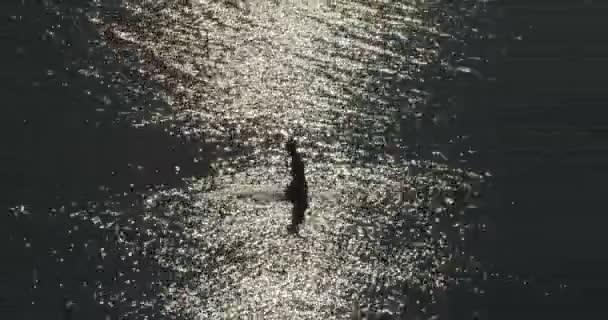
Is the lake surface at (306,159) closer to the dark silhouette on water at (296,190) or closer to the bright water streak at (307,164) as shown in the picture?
the bright water streak at (307,164)

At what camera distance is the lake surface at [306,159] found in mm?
19406

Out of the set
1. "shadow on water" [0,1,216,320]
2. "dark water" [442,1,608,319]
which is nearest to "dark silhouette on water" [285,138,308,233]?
"shadow on water" [0,1,216,320]

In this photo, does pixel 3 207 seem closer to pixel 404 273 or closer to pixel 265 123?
pixel 265 123

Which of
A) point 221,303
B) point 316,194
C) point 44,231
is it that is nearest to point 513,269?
point 316,194

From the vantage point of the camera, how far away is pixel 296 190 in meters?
21.1

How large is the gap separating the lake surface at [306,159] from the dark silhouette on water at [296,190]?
0.23m

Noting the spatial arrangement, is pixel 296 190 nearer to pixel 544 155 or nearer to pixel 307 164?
pixel 307 164

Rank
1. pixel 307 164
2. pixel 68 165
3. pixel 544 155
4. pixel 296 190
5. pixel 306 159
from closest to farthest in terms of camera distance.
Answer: pixel 296 190
pixel 68 165
pixel 307 164
pixel 306 159
pixel 544 155

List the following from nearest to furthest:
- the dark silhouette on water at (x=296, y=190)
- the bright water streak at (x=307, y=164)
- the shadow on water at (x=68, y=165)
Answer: the shadow on water at (x=68, y=165)
the bright water streak at (x=307, y=164)
the dark silhouette on water at (x=296, y=190)

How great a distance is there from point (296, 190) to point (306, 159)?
1.35 metres

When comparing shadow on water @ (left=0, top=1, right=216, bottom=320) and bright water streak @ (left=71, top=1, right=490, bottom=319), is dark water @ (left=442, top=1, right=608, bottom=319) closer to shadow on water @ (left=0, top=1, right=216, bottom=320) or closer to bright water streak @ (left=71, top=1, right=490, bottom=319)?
bright water streak @ (left=71, top=1, right=490, bottom=319)

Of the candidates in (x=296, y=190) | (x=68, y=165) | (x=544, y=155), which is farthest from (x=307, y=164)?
(x=544, y=155)

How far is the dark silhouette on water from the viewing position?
67.4ft

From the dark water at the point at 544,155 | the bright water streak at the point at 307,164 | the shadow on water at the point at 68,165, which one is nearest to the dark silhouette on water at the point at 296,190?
the bright water streak at the point at 307,164
